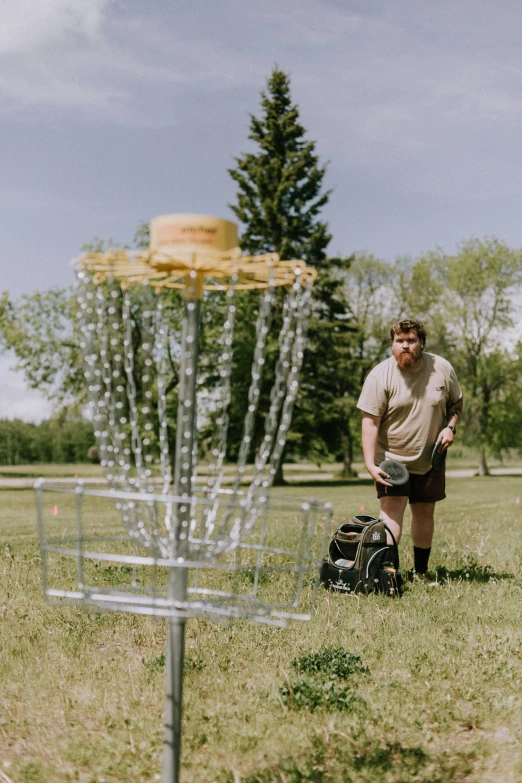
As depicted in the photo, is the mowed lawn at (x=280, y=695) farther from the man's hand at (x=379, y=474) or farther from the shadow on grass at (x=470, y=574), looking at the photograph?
the man's hand at (x=379, y=474)

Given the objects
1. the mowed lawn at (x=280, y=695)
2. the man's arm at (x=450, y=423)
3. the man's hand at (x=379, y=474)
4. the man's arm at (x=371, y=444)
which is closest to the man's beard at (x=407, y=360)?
the man's arm at (x=371, y=444)

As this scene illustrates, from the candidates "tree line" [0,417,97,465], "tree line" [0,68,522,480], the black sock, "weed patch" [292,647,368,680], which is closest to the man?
the black sock

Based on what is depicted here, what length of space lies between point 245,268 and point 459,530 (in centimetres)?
895

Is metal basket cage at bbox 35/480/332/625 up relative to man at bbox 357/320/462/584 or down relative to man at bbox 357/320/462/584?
down

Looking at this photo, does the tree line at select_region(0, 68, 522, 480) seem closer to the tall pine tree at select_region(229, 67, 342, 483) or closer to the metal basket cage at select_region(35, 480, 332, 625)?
the tall pine tree at select_region(229, 67, 342, 483)

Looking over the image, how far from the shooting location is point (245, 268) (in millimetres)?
2426

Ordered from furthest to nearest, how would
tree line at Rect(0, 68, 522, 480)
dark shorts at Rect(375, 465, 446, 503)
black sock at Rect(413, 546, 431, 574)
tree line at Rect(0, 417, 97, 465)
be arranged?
tree line at Rect(0, 417, 97, 465)
tree line at Rect(0, 68, 522, 480)
black sock at Rect(413, 546, 431, 574)
dark shorts at Rect(375, 465, 446, 503)

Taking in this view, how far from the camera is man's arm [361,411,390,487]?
19.6ft

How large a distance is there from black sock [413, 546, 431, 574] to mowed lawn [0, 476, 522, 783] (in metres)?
0.66

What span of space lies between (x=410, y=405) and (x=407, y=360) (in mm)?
388

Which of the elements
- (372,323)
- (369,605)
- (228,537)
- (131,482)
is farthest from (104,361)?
(372,323)

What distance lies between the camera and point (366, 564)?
19.1 feet

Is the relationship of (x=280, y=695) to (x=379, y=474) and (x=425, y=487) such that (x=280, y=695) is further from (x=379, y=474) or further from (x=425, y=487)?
(x=425, y=487)

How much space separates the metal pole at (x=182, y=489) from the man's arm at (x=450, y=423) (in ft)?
12.6
